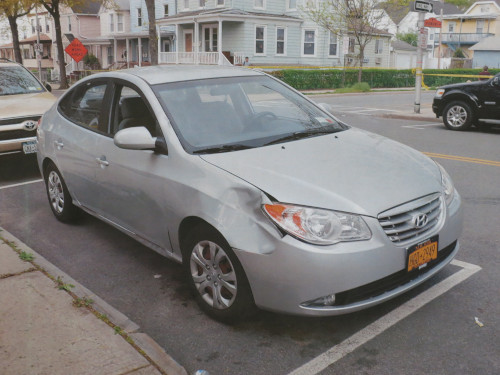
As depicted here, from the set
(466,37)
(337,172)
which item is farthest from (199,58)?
(466,37)

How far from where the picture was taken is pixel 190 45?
1620 inches

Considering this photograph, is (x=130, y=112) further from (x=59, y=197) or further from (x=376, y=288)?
(x=376, y=288)

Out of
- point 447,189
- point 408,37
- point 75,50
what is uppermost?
point 408,37

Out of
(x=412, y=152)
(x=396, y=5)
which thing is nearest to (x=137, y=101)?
(x=412, y=152)

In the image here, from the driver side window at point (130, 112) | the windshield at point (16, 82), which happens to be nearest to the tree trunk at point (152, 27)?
the windshield at point (16, 82)

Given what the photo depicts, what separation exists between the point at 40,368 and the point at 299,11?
39033 millimetres

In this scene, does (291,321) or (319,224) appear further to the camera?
(291,321)

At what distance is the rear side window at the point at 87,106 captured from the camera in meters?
5.18

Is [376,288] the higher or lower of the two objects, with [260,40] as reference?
lower

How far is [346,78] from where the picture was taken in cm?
3644

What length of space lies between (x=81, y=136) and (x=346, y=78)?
108 feet

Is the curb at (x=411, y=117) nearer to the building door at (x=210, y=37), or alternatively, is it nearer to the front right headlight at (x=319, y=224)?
the front right headlight at (x=319, y=224)

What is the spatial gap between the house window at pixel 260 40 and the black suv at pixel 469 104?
24.9 m

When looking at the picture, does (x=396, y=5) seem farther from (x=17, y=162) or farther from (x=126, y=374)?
(x=126, y=374)
